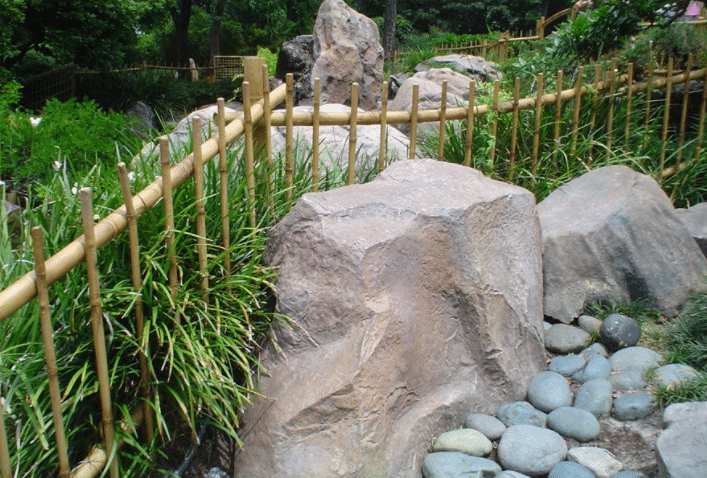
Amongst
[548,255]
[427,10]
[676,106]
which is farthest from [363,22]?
[427,10]

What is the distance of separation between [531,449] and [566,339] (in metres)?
1.20

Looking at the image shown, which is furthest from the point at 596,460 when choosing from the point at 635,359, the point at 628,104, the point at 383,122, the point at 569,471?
the point at 628,104

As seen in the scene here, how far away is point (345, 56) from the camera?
1086cm

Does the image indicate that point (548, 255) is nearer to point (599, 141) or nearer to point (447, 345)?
point (447, 345)

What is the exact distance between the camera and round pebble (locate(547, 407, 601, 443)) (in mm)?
3510

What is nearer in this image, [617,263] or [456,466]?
[456,466]

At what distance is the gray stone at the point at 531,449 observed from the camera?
10.7ft

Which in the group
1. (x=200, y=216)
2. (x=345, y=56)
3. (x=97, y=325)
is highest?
(x=345, y=56)

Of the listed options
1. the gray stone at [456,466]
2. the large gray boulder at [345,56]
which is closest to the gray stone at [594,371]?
the gray stone at [456,466]

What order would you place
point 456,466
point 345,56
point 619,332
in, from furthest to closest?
point 345,56 → point 619,332 → point 456,466

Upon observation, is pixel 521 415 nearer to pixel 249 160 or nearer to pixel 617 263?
pixel 617 263

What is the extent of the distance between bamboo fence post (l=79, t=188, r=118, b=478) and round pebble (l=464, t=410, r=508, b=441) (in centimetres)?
174

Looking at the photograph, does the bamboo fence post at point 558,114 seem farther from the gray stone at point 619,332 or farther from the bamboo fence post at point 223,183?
the bamboo fence post at point 223,183

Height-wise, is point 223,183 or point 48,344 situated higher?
point 223,183
